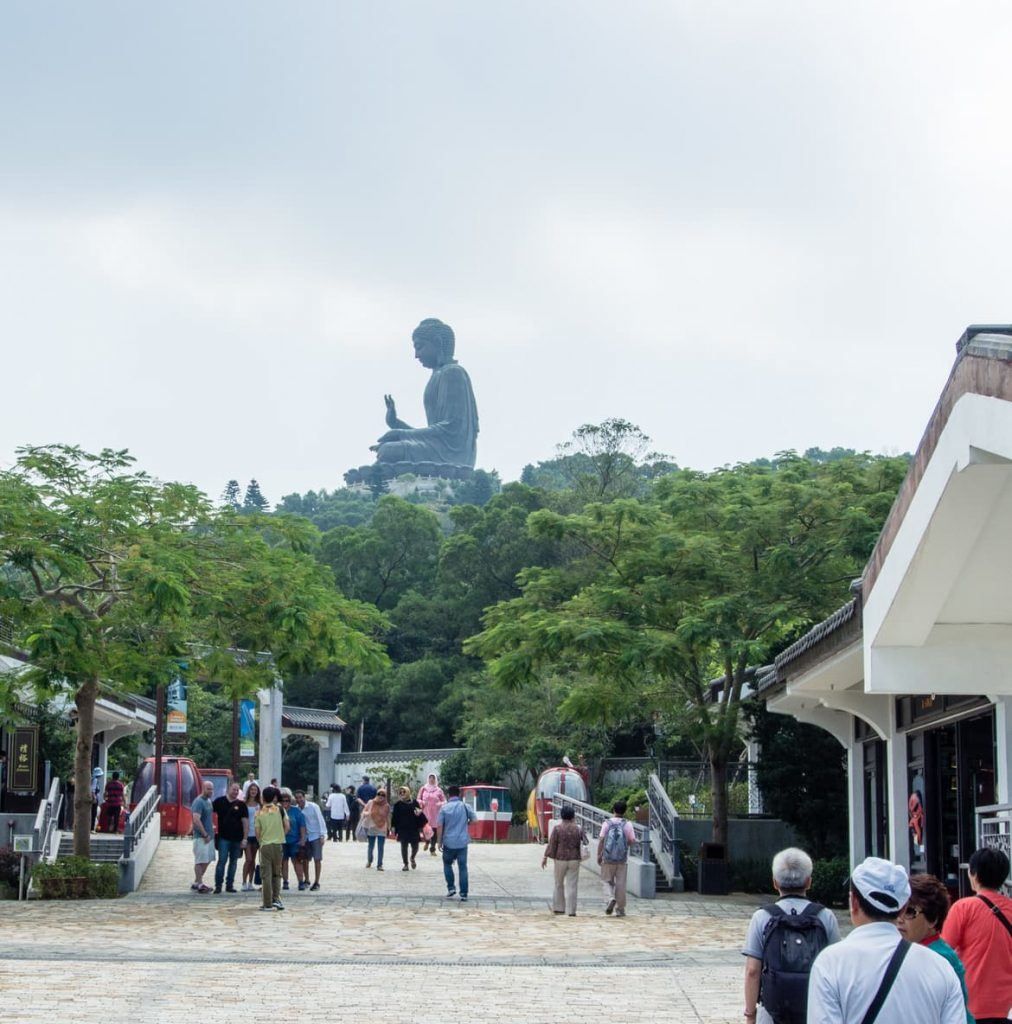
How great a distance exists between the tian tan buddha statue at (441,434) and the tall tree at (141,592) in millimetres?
98469

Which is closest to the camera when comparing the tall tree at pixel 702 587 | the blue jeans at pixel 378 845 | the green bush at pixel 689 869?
the tall tree at pixel 702 587

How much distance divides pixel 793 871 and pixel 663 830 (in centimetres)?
2004

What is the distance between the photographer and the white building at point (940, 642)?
10.1 m

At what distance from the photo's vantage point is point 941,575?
1221cm

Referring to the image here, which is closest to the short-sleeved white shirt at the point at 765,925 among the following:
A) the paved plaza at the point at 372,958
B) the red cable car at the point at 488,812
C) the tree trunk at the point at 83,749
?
the paved plaza at the point at 372,958

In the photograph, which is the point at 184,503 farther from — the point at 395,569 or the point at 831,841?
the point at 395,569

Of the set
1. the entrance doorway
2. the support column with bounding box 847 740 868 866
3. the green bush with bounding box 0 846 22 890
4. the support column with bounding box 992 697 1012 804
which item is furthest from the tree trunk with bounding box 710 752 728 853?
the support column with bounding box 992 697 1012 804

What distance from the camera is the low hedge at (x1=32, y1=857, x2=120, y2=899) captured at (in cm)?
2208

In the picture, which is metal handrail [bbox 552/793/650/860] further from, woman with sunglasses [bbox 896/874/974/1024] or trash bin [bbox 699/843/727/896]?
woman with sunglasses [bbox 896/874/974/1024]

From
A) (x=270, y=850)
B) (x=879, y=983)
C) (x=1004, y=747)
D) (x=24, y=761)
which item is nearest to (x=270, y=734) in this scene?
(x=24, y=761)

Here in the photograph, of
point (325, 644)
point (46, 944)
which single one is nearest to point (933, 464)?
point (46, 944)

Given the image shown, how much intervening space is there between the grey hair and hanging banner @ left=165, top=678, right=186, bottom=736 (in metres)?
32.9

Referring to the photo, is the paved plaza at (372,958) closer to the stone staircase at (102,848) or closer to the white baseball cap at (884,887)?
the stone staircase at (102,848)

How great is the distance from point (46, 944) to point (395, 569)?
5527 centimetres
